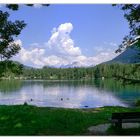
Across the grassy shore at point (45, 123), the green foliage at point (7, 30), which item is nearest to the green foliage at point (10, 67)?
the green foliage at point (7, 30)

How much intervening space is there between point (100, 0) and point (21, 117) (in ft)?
18.5

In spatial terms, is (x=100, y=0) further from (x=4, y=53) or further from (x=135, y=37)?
(x=4, y=53)

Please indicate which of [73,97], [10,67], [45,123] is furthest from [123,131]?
[73,97]

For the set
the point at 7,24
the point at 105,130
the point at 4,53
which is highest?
the point at 7,24

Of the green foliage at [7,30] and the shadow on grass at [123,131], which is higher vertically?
the green foliage at [7,30]

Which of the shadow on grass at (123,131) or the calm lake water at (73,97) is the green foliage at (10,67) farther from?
the shadow on grass at (123,131)

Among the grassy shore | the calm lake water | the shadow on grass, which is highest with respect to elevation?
the grassy shore

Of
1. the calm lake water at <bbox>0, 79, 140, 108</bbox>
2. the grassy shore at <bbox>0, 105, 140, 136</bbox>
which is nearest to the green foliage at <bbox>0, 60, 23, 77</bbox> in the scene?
the grassy shore at <bbox>0, 105, 140, 136</bbox>

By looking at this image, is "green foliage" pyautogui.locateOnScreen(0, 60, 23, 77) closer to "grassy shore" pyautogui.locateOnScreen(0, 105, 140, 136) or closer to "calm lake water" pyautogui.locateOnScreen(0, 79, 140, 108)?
"grassy shore" pyautogui.locateOnScreen(0, 105, 140, 136)

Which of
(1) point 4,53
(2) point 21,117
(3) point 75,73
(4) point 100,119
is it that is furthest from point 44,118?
(3) point 75,73

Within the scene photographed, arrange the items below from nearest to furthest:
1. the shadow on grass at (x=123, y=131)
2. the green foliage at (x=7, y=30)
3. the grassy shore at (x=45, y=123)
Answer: the shadow on grass at (x=123, y=131) → the grassy shore at (x=45, y=123) → the green foliage at (x=7, y=30)

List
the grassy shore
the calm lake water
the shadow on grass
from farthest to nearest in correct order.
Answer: the calm lake water
the grassy shore
the shadow on grass

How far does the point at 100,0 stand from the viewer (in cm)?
1084

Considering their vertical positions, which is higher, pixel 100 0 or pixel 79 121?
pixel 100 0
